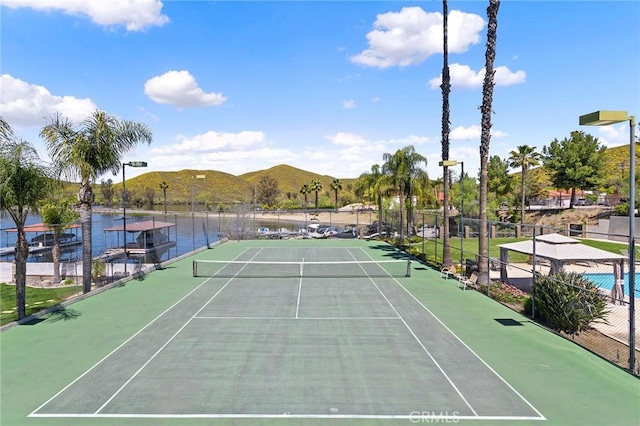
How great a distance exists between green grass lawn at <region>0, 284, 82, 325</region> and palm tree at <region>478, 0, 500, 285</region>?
54.6 feet

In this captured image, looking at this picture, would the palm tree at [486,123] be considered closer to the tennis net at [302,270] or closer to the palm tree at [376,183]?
the tennis net at [302,270]

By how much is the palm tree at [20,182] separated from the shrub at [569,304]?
49.3ft

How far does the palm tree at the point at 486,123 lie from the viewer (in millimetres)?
18062

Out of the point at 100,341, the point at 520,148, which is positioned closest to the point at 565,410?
the point at 100,341

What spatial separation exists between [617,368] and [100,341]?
12565 mm

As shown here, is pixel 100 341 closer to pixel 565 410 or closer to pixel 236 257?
pixel 565 410

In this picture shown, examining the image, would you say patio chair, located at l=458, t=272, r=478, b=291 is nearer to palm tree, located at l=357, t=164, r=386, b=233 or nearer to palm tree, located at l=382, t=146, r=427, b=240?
palm tree, located at l=382, t=146, r=427, b=240

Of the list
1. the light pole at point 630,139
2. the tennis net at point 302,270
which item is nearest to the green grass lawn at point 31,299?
the tennis net at point 302,270

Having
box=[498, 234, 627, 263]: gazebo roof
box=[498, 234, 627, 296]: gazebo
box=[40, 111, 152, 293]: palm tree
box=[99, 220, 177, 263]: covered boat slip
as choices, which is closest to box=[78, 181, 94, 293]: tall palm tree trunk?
box=[40, 111, 152, 293]: palm tree

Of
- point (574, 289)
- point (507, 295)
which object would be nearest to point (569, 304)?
point (574, 289)

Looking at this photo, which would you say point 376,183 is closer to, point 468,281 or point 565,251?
point 468,281

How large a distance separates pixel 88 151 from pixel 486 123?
16.3m

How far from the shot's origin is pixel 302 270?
22844mm

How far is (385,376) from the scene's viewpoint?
9242mm
